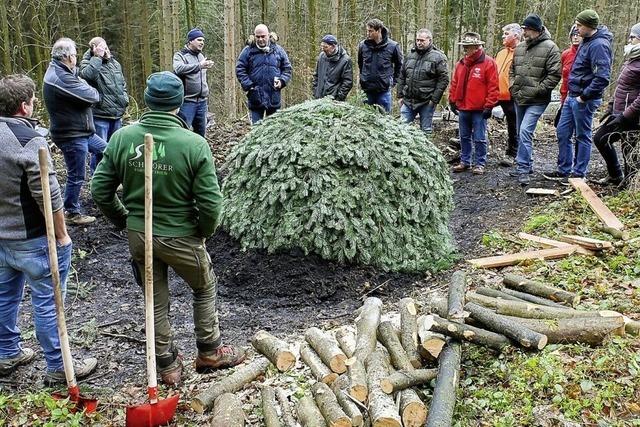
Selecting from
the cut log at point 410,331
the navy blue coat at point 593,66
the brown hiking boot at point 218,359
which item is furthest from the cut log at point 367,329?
the navy blue coat at point 593,66

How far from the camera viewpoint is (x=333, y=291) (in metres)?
5.66

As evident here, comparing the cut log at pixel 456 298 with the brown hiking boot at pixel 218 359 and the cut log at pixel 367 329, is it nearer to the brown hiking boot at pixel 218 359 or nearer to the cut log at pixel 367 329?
the cut log at pixel 367 329

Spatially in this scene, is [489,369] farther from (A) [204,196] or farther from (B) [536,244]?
(B) [536,244]

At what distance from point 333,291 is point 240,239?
1.47 m

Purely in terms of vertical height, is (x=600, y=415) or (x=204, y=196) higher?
(x=204, y=196)

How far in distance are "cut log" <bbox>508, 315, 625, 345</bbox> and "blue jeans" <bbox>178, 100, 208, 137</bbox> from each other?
6497mm

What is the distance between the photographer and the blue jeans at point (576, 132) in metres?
7.58

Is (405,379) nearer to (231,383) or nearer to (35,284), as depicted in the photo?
(231,383)

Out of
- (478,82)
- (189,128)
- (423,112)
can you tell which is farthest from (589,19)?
(189,128)

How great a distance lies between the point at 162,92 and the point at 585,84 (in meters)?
6.25

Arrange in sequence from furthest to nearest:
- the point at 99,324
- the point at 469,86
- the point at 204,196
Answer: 1. the point at 469,86
2. the point at 99,324
3. the point at 204,196

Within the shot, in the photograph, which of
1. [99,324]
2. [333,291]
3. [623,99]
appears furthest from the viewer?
[623,99]

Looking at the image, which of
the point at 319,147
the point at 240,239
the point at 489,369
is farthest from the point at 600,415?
the point at 240,239

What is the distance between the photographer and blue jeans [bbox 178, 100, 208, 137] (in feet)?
28.0
